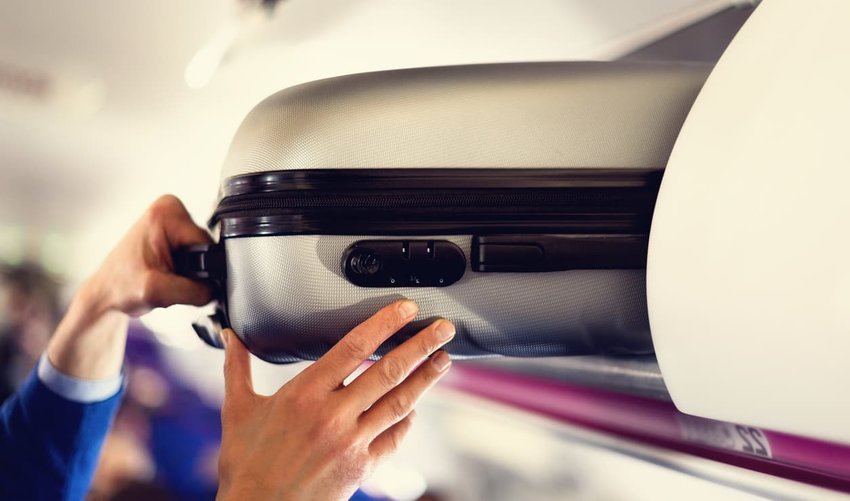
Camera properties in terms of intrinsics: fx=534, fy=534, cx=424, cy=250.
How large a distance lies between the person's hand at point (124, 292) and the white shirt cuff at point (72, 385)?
0.01 meters

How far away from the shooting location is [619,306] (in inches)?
21.5

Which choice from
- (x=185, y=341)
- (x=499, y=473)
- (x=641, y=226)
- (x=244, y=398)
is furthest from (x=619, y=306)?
(x=185, y=341)

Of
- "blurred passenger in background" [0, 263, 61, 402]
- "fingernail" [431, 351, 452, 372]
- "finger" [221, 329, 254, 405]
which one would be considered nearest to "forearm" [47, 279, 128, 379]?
"finger" [221, 329, 254, 405]

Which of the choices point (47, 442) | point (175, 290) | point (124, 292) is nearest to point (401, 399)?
point (175, 290)

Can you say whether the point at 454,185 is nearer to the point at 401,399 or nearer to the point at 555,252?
the point at 555,252

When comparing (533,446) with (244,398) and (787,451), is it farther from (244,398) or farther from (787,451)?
(244,398)

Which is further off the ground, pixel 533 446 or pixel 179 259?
pixel 179 259

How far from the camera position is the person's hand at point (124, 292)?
777 millimetres

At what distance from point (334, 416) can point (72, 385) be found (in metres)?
0.74

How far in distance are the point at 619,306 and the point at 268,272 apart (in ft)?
1.17

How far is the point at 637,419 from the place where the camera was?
0.97m

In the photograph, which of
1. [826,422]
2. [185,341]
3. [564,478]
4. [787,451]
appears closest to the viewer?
[826,422]

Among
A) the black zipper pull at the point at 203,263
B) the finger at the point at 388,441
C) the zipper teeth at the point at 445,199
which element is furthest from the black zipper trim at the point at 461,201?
the finger at the point at 388,441

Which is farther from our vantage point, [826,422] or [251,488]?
[251,488]
